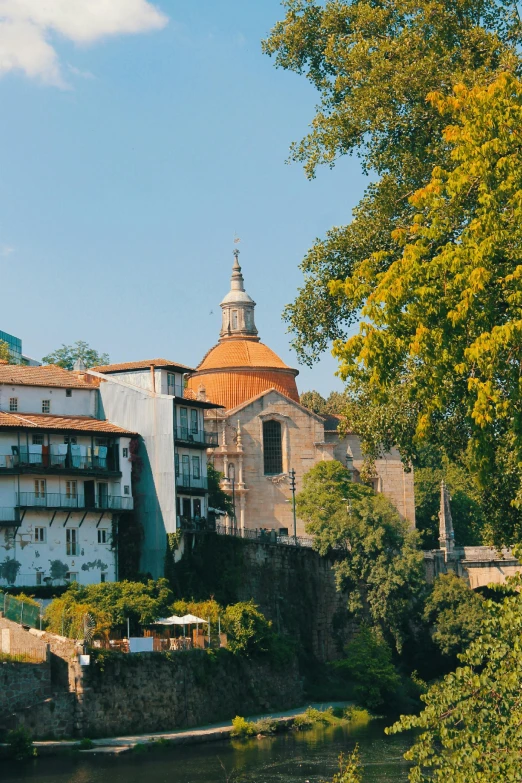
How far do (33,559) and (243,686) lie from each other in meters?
10.7

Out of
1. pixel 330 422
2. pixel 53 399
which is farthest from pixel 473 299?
pixel 330 422

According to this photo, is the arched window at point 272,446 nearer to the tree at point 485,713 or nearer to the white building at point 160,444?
the white building at point 160,444

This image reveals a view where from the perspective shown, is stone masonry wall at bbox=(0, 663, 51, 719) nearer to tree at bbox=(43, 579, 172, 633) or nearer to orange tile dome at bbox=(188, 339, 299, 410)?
tree at bbox=(43, 579, 172, 633)

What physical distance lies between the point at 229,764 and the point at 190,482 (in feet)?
71.6

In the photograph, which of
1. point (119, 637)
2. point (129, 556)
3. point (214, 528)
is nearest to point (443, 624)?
point (214, 528)

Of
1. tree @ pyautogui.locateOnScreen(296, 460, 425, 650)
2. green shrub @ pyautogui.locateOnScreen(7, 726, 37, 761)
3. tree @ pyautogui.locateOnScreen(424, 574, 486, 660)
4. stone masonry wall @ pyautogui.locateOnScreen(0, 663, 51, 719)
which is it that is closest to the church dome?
tree @ pyautogui.locateOnScreen(296, 460, 425, 650)

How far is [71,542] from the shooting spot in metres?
61.2

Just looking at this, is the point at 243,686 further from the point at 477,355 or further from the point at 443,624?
the point at 477,355

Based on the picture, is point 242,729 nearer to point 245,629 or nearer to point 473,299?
point 245,629

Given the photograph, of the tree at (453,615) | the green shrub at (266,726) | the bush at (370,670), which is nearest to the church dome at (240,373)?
the tree at (453,615)

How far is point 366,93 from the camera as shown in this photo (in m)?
35.7

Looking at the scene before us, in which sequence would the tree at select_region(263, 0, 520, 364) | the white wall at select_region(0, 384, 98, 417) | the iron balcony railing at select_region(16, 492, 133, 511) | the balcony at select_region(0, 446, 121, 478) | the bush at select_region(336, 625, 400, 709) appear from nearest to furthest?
the tree at select_region(263, 0, 520, 364) → the balcony at select_region(0, 446, 121, 478) → the iron balcony railing at select_region(16, 492, 133, 511) → the white wall at select_region(0, 384, 98, 417) → the bush at select_region(336, 625, 400, 709)

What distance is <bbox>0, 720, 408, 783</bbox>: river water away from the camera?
42.9m

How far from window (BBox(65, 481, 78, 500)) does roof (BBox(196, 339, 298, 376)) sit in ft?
131
